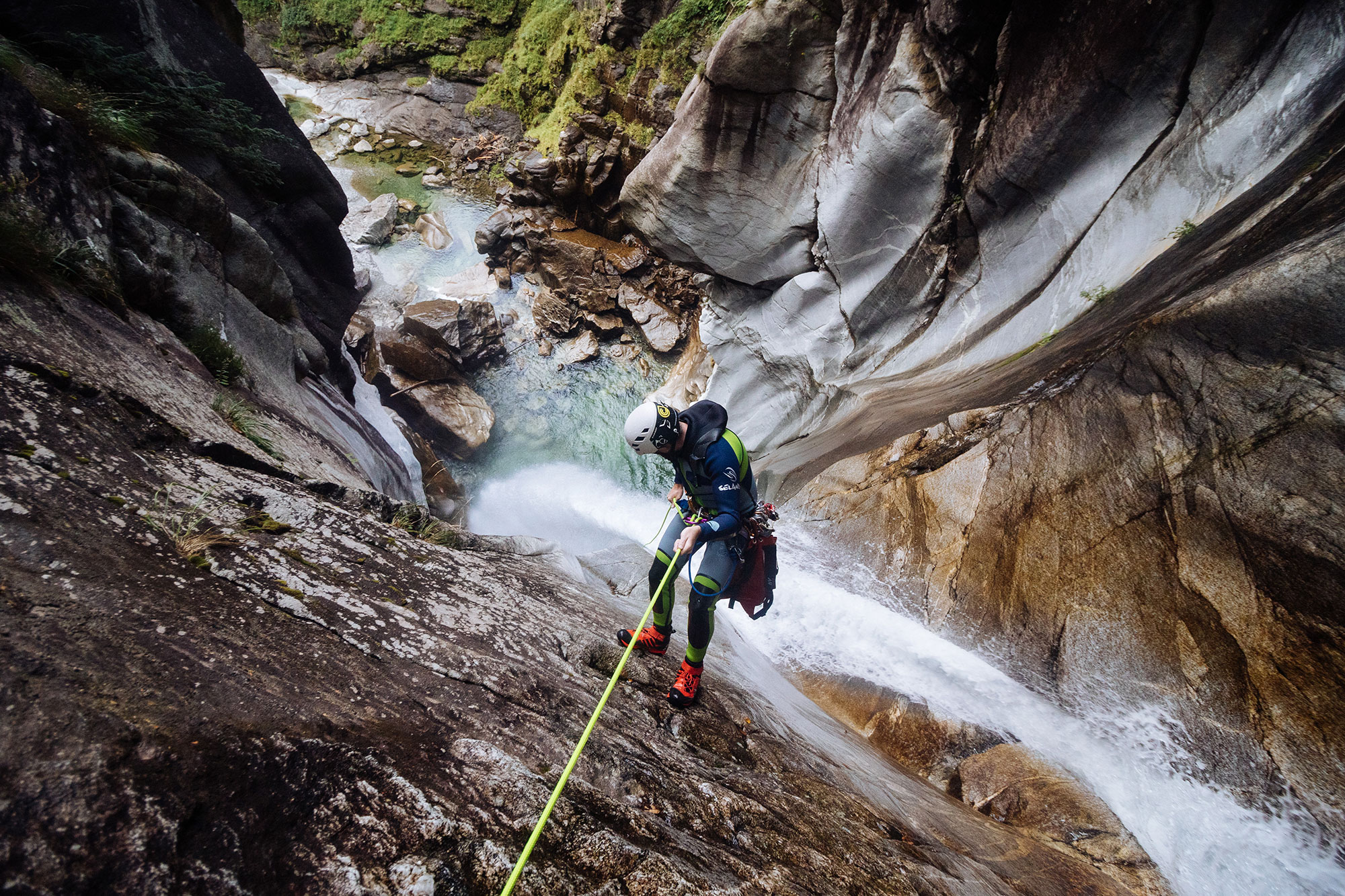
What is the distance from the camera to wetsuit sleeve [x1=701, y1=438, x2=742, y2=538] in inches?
136

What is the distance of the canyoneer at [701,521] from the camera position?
3.46m

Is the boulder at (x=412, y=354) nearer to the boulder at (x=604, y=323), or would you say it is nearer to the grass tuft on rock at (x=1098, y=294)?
the boulder at (x=604, y=323)

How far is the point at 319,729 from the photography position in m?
1.80

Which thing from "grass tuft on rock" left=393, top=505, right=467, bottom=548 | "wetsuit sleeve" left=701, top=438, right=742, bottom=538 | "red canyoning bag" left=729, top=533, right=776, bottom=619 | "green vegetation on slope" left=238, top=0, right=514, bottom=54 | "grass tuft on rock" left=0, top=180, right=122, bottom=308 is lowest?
"grass tuft on rock" left=393, top=505, right=467, bottom=548

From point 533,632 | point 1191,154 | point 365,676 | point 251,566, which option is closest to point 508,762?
point 365,676

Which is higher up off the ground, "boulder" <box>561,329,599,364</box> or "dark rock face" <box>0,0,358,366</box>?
"boulder" <box>561,329,599,364</box>

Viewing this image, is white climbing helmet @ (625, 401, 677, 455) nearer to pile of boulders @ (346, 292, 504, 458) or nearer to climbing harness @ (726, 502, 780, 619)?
climbing harness @ (726, 502, 780, 619)

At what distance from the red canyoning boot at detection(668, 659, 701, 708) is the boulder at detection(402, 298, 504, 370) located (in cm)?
1153

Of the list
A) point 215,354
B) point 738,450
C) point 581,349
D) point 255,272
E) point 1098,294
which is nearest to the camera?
point 738,450

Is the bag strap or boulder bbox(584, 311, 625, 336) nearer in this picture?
the bag strap

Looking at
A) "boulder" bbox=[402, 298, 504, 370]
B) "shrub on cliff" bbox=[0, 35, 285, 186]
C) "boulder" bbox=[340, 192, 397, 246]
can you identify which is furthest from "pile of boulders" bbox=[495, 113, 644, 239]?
"shrub on cliff" bbox=[0, 35, 285, 186]

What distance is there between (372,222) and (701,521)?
61.6ft

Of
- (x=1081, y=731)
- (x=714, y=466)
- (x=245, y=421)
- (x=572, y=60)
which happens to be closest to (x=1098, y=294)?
(x=1081, y=731)

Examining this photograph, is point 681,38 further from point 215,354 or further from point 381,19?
point 381,19
